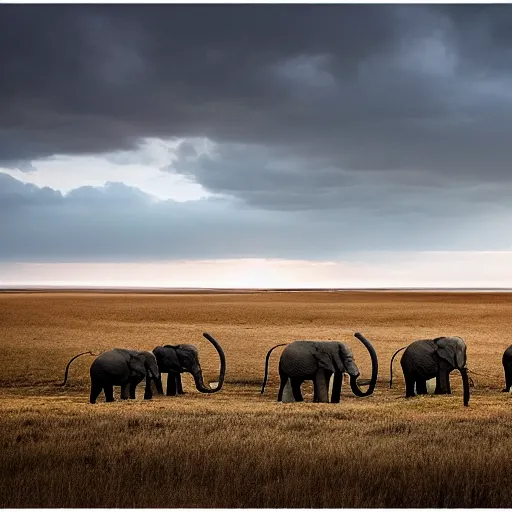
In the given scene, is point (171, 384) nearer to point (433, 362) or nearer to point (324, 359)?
point (324, 359)

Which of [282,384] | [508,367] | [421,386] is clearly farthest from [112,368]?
[508,367]

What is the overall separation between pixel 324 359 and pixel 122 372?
257 inches

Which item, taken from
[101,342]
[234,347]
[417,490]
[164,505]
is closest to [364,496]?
[417,490]

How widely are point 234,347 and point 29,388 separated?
15196mm

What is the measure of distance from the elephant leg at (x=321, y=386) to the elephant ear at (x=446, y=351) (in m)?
4.04

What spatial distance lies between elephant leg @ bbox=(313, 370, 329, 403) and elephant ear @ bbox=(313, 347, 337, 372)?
23 centimetres

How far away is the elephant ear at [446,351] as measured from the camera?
21.8m

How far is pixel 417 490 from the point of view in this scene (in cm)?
865

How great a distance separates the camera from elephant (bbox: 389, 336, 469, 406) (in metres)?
21.9

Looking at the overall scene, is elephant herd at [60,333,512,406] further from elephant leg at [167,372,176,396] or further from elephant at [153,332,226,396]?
elephant leg at [167,372,176,396]

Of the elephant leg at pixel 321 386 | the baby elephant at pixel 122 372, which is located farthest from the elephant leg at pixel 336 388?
the baby elephant at pixel 122 372

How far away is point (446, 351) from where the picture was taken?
72.3ft

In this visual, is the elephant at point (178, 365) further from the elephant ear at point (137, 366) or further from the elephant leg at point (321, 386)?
the elephant leg at point (321, 386)

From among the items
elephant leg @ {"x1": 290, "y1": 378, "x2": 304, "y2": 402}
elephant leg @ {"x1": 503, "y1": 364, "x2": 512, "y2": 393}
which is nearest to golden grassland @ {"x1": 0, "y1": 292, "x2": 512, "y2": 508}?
elephant leg @ {"x1": 290, "y1": 378, "x2": 304, "y2": 402}
